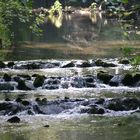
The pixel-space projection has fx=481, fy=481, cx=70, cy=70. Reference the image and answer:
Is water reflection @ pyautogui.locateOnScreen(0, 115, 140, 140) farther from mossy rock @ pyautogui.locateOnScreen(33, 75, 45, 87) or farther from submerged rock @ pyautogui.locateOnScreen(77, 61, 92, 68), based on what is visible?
submerged rock @ pyautogui.locateOnScreen(77, 61, 92, 68)

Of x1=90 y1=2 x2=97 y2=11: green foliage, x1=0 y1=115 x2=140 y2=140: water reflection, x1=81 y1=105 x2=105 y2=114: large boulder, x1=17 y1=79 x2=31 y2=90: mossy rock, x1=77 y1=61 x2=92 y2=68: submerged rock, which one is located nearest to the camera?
x1=0 y1=115 x2=140 y2=140: water reflection

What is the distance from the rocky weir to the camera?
48.6 ft

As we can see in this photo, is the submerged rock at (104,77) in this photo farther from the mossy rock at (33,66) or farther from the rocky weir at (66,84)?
the mossy rock at (33,66)

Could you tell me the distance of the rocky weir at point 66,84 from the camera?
1480 cm

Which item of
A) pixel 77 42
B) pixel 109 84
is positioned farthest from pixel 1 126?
pixel 77 42

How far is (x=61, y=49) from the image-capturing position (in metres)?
34.3

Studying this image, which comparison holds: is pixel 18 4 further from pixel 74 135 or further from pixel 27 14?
pixel 74 135

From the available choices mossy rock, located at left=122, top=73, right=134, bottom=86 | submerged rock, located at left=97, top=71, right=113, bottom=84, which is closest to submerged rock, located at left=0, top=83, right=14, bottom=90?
submerged rock, located at left=97, top=71, right=113, bottom=84

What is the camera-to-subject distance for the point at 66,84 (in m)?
20.2

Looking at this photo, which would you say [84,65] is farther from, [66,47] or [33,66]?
[66,47]

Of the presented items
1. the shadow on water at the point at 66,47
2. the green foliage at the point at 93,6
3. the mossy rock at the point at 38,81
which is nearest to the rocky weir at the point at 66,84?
the mossy rock at the point at 38,81

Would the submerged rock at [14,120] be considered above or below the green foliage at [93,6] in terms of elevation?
below

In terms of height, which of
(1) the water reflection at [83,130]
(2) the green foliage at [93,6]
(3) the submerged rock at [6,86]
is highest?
(2) the green foliage at [93,6]

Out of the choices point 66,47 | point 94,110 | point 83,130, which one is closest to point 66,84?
point 94,110
